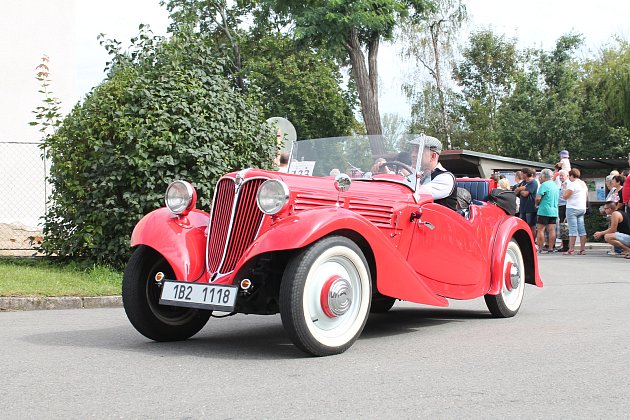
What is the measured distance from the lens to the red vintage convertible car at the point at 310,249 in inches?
222

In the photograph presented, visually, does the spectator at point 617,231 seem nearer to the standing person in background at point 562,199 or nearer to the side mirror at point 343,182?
the standing person in background at point 562,199

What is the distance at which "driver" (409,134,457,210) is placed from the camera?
7.24m

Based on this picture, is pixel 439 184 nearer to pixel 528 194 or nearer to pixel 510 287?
pixel 510 287

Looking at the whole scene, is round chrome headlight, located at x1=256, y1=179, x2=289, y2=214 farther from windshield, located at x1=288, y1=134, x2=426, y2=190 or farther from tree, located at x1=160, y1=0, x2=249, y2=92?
tree, located at x1=160, y1=0, x2=249, y2=92

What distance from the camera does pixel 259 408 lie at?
4.20 meters

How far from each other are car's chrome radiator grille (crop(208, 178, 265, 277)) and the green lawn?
3925 mm

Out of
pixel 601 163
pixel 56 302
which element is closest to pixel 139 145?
pixel 56 302

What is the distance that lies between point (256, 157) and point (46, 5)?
11838 mm

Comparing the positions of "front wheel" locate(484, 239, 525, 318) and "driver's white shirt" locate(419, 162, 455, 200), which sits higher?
"driver's white shirt" locate(419, 162, 455, 200)

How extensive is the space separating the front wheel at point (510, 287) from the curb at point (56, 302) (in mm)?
4324

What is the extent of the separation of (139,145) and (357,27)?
56.2ft

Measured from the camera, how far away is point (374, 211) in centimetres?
657

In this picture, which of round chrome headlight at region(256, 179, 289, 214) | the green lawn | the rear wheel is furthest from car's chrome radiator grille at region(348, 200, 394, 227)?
the green lawn

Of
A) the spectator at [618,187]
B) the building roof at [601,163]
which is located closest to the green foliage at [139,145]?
the spectator at [618,187]
